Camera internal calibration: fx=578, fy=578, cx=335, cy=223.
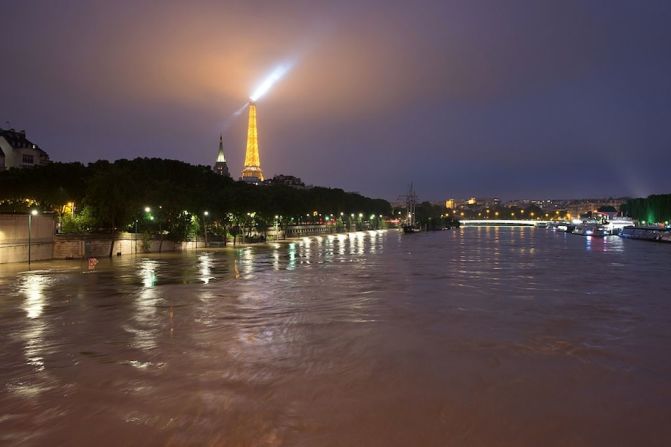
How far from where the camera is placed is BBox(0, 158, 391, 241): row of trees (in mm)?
44250

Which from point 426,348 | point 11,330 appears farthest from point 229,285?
point 426,348

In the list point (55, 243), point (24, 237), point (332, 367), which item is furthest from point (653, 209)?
point (332, 367)

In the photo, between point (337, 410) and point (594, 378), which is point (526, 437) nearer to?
point (337, 410)

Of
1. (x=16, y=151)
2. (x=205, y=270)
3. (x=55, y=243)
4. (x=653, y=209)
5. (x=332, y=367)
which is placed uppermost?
(x=16, y=151)

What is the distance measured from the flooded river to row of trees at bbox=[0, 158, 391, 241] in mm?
21443

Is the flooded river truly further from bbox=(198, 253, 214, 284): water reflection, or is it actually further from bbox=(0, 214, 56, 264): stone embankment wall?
bbox=(0, 214, 56, 264): stone embankment wall

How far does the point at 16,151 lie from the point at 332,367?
11433 centimetres

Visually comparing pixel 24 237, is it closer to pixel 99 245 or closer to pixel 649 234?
pixel 99 245

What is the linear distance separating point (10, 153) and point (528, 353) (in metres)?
114

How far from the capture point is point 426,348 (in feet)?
43.7

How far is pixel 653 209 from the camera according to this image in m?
129

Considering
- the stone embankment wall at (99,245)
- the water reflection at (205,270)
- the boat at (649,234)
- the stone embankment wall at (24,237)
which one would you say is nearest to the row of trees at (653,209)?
the boat at (649,234)

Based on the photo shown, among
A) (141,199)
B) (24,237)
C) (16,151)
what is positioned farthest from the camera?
(16,151)

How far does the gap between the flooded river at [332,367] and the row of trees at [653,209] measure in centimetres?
11399
